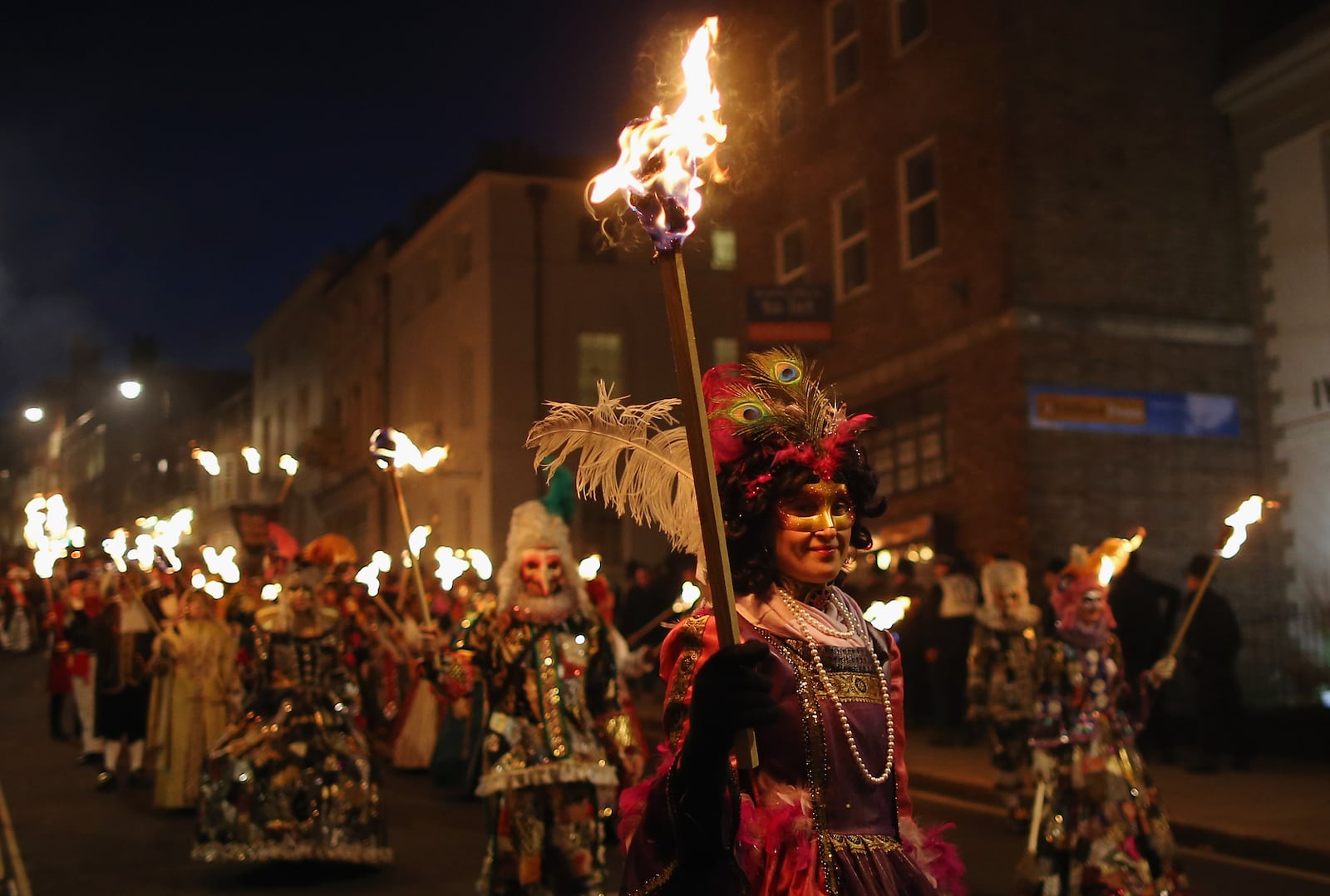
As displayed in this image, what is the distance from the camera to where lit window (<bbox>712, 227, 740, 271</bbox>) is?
1294 inches

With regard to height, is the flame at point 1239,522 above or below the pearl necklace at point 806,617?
above

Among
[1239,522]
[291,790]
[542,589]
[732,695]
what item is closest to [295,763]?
[291,790]

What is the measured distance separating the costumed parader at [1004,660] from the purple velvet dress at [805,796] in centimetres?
822

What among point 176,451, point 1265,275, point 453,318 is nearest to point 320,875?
point 1265,275

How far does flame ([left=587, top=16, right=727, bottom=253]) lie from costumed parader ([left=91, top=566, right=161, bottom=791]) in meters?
12.2

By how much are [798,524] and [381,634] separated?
12.2 meters

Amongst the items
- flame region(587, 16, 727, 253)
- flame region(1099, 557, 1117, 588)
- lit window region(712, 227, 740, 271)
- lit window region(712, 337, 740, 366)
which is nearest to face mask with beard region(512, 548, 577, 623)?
flame region(1099, 557, 1117, 588)

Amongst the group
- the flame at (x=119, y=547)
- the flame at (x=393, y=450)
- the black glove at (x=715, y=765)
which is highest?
the flame at (x=393, y=450)

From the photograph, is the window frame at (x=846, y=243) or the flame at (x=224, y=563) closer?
the flame at (x=224, y=563)

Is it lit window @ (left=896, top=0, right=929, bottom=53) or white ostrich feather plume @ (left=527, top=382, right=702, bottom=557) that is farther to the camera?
lit window @ (left=896, top=0, right=929, bottom=53)

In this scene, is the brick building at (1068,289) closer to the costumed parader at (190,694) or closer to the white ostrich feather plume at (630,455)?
the costumed parader at (190,694)

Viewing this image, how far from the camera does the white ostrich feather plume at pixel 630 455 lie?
177 inches

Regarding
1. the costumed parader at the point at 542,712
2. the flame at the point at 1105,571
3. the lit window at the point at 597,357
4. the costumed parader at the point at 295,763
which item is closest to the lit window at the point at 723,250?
the lit window at the point at 597,357

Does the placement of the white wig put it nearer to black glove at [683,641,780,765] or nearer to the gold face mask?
the gold face mask
